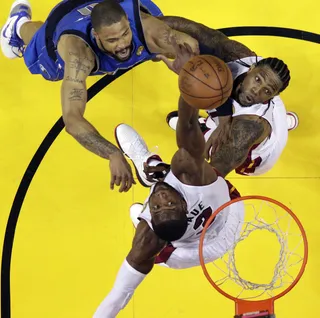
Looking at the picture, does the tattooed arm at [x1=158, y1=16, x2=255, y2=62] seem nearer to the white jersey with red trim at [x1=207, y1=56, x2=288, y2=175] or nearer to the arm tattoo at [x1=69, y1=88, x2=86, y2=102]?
the white jersey with red trim at [x1=207, y1=56, x2=288, y2=175]

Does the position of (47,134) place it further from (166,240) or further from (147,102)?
(166,240)

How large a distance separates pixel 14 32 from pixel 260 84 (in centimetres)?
167

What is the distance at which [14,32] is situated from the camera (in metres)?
3.51

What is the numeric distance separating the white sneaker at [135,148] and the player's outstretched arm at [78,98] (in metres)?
0.78

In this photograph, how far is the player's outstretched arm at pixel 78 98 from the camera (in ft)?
8.14

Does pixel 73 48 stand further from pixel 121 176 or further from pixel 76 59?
pixel 121 176

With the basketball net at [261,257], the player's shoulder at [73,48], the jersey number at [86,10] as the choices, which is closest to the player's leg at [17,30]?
the jersey number at [86,10]

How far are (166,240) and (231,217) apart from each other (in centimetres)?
44

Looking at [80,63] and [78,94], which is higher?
[80,63]

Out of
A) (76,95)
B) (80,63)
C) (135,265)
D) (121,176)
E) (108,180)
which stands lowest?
(135,265)

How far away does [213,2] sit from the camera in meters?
3.90

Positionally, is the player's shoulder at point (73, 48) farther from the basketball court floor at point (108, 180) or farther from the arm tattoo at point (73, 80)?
the basketball court floor at point (108, 180)

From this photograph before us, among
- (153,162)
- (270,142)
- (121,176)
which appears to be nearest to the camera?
(121,176)

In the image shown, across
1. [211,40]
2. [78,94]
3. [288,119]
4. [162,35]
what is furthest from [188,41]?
[288,119]
